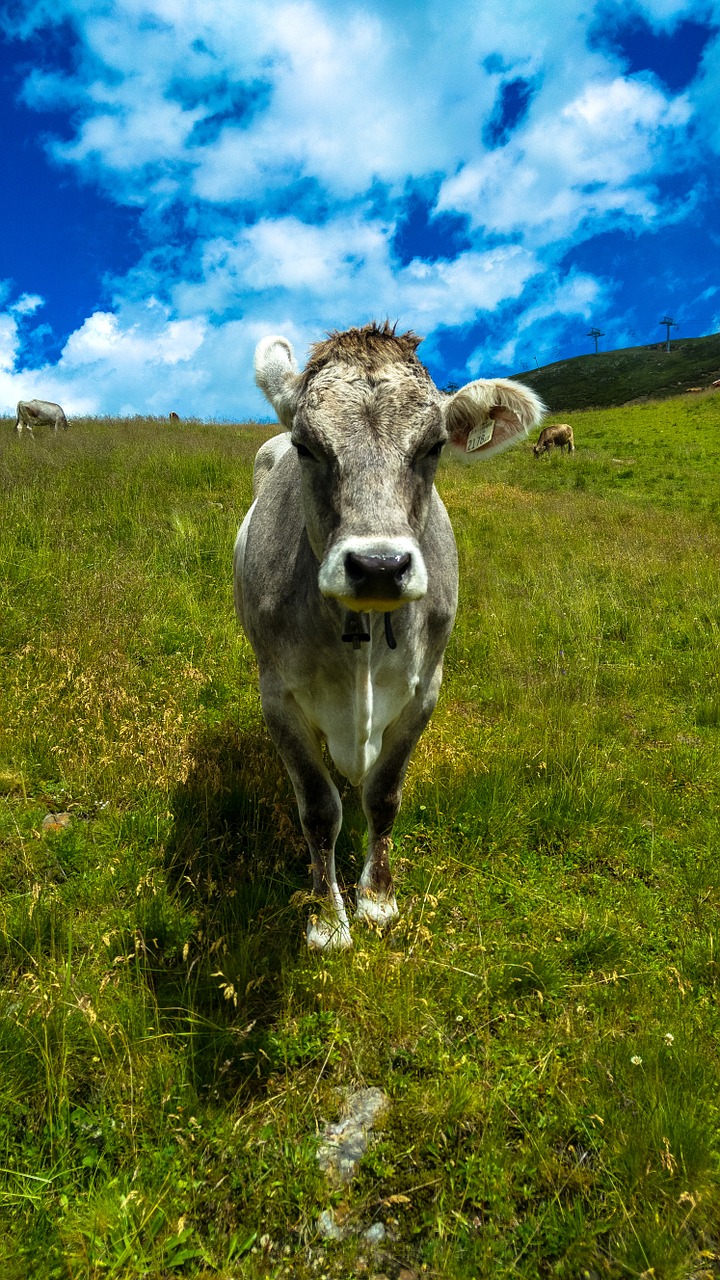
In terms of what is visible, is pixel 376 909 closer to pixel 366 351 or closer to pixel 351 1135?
pixel 351 1135

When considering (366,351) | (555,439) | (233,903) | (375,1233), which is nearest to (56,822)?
(233,903)

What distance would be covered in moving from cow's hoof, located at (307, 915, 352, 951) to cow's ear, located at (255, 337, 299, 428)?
2362mm

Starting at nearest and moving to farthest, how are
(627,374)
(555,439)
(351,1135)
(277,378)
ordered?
(351,1135)
(277,378)
(555,439)
(627,374)

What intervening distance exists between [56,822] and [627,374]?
399 ft

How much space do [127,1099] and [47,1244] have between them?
441mm

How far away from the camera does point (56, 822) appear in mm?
4020

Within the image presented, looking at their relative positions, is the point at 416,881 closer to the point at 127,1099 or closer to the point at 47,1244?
the point at 127,1099

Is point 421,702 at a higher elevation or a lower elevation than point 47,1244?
higher

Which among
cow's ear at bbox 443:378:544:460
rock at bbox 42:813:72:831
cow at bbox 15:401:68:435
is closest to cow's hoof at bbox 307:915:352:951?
rock at bbox 42:813:72:831

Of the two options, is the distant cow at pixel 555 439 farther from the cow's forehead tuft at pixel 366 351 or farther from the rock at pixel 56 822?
the rock at pixel 56 822

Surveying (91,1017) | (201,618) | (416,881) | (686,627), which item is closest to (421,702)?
(416,881)

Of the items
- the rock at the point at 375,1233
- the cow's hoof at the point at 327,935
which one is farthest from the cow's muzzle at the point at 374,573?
the rock at the point at 375,1233

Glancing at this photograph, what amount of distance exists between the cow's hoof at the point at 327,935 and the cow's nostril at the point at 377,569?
5.64 feet

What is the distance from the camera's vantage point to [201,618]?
6832mm
